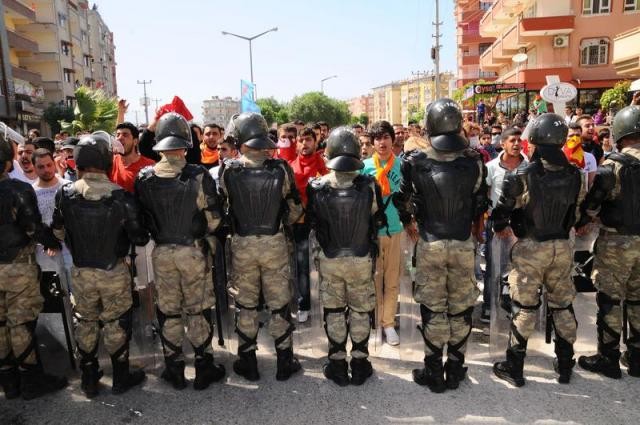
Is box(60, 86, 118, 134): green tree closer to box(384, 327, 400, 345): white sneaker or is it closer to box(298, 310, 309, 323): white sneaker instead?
box(298, 310, 309, 323): white sneaker

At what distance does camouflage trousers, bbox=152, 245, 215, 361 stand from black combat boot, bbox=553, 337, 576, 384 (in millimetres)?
2844

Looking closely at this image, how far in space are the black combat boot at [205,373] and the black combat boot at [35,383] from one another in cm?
116

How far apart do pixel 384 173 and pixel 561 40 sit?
28348 millimetres

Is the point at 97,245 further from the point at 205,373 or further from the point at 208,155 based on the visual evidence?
the point at 208,155

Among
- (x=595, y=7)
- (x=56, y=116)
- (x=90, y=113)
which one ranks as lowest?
(x=90, y=113)

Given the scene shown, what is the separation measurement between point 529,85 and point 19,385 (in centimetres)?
2879

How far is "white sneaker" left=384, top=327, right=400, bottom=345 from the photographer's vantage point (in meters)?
4.73

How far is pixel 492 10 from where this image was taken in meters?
37.8

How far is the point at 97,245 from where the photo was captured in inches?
146

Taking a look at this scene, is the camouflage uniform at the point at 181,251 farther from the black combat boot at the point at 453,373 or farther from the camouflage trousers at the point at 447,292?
the black combat boot at the point at 453,373

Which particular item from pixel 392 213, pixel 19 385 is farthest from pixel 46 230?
pixel 392 213

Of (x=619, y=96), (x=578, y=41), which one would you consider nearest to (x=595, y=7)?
(x=578, y=41)

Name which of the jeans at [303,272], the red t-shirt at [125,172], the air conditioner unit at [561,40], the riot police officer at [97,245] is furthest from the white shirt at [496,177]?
the air conditioner unit at [561,40]

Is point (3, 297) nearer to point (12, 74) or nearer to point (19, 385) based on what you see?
point (19, 385)
